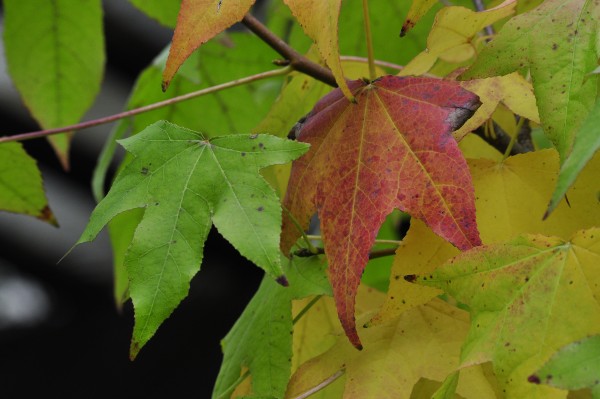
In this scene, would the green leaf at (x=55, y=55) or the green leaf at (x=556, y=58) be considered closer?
the green leaf at (x=556, y=58)

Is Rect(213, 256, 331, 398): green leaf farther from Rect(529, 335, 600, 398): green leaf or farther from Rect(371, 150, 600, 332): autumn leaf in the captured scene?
Rect(529, 335, 600, 398): green leaf

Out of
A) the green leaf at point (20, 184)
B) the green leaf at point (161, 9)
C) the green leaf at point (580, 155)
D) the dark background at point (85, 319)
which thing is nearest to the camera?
the green leaf at point (580, 155)

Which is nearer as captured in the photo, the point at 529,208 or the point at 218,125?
the point at 529,208

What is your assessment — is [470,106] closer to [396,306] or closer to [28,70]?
[396,306]

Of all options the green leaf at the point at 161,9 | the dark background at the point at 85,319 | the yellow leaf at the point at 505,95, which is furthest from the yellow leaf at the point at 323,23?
the dark background at the point at 85,319

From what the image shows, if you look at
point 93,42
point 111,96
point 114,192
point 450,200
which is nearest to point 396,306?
point 450,200

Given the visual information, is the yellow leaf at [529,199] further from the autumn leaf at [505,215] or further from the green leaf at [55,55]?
the green leaf at [55,55]
